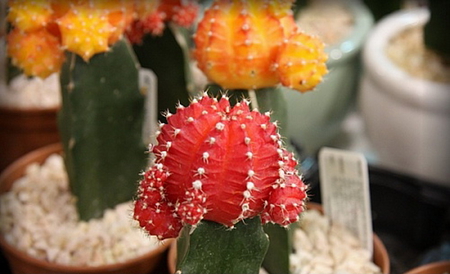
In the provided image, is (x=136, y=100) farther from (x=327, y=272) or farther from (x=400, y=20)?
(x=400, y=20)

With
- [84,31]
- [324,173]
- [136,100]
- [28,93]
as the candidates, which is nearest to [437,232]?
[324,173]

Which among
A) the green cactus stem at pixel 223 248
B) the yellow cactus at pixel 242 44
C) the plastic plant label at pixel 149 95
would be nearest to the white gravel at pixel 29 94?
the plastic plant label at pixel 149 95

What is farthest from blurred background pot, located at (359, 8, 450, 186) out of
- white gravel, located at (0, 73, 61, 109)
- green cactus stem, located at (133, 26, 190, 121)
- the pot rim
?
white gravel, located at (0, 73, 61, 109)

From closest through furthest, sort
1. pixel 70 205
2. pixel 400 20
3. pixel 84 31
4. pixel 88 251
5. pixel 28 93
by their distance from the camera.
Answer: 1. pixel 84 31
2. pixel 88 251
3. pixel 70 205
4. pixel 28 93
5. pixel 400 20

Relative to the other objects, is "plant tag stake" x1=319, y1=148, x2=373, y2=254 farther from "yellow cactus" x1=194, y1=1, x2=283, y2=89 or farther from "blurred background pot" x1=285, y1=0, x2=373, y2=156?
"blurred background pot" x1=285, y1=0, x2=373, y2=156

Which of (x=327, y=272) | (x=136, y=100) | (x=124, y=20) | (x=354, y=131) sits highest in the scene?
(x=124, y=20)

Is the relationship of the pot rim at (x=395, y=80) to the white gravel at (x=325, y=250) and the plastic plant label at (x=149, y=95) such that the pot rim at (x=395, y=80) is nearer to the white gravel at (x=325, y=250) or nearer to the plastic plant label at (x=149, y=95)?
the white gravel at (x=325, y=250)

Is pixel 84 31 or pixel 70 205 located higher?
pixel 84 31
